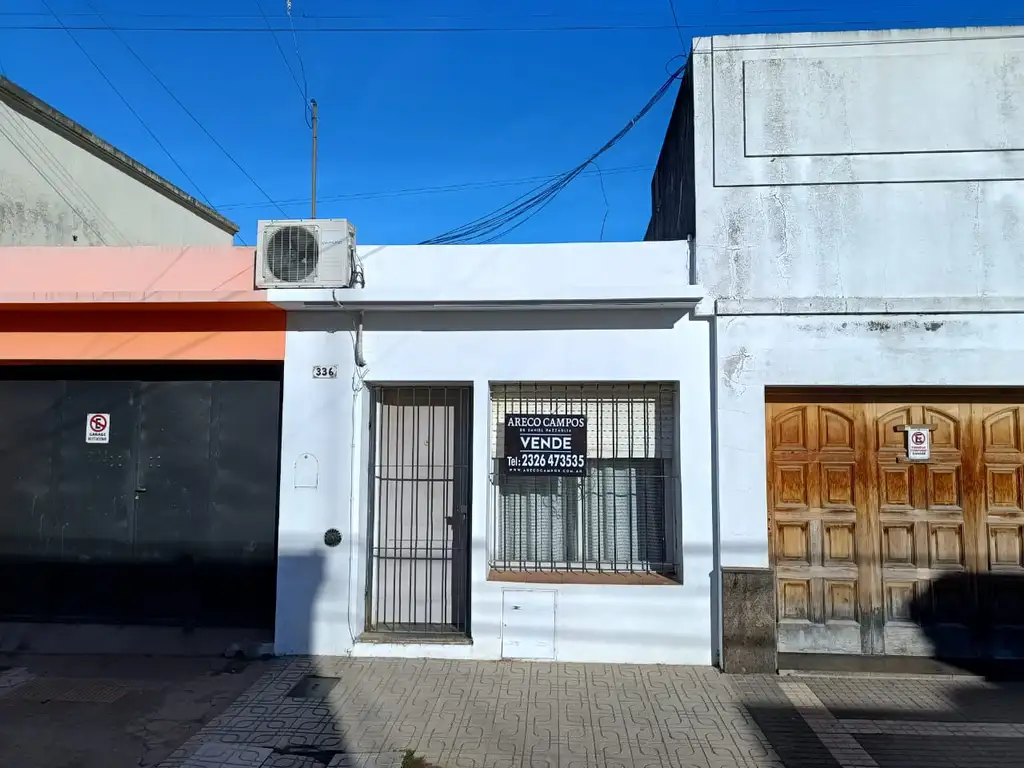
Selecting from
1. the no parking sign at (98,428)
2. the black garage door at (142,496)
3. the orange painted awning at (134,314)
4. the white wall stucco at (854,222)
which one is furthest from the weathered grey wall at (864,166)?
the no parking sign at (98,428)

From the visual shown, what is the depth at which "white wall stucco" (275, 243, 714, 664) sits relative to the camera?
539cm

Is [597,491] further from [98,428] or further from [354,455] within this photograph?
[98,428]

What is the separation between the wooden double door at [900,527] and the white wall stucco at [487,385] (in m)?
0.83

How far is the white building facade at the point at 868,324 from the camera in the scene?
17.5 feet

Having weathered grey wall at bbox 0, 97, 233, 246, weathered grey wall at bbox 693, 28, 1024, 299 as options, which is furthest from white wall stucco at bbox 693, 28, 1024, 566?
weathered grey wall at bbox 0, 97, 233, 246

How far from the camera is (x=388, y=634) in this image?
5.71 metres

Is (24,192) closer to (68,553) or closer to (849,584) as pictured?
(68,553)

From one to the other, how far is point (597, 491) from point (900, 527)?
2.49 meters

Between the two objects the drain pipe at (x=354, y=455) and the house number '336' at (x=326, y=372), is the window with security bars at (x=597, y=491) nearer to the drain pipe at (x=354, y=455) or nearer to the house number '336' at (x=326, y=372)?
the drain pipe at (x=354, y=455)

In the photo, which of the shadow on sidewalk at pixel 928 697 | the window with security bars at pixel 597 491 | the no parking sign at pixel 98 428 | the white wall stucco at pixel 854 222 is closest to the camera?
the shadow on sidewalk at pixel 928 697

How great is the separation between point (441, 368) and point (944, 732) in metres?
4.35

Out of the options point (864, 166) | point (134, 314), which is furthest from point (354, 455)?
point (864, 166)

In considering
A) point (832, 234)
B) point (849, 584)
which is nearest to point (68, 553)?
point (849, 584)

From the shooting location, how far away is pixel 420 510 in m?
5.95
